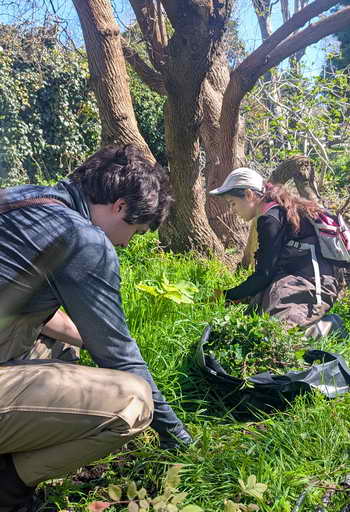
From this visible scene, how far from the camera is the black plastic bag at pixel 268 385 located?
2582mm

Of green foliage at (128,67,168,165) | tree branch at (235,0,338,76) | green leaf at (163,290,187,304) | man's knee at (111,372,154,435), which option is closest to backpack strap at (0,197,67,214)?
man's knee at (111,372,154,435)

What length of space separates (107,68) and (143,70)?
1.51 meters

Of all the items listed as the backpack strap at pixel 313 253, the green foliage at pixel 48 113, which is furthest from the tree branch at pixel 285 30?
the green foliage at pixel 48 113

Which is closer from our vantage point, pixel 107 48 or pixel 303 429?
pixel 303 429

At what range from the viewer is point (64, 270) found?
177cm

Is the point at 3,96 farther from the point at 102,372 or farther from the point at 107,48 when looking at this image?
the point at 102,372

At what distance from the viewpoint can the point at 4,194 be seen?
6.24ft

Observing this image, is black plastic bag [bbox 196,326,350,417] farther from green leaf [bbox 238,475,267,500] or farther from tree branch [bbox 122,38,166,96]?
tree branch [bbox 122,38,166,96]

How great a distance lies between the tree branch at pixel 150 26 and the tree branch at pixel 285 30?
Answer: 0.99m

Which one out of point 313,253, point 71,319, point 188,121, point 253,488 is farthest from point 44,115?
point 253,488

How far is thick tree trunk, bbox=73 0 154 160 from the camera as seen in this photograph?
5.03 metres

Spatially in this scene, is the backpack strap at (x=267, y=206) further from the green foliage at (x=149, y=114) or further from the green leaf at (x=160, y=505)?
the green foliage at (x=149, y=114)

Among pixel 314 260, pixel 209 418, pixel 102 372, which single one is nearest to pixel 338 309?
pixel 314 260

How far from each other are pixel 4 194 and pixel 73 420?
85 cm
